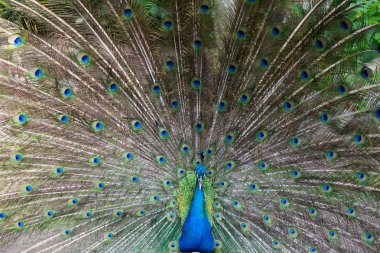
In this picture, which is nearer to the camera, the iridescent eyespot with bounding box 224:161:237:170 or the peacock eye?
the peacock eye

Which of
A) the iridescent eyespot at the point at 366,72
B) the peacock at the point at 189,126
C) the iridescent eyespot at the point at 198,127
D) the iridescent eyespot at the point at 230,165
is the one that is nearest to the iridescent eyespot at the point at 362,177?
the peacock at the point at 189,126

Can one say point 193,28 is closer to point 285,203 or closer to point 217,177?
point 217,177

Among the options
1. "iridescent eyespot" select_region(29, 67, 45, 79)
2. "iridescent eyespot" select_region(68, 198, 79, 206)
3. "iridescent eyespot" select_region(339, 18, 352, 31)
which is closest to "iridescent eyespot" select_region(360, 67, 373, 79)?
"iridescent eyespot" select_region(339, 18, 352, 31)

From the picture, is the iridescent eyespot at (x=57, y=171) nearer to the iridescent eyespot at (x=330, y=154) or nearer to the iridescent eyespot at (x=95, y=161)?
the iridescent eyespot at (x=95, y=161)

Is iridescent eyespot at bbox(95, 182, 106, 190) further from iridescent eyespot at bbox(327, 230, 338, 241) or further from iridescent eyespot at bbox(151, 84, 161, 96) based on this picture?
iridescent eyespot at bbox(327, 230, 338, 241)

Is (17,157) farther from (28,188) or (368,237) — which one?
(368,237)
